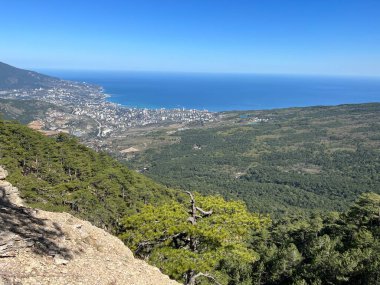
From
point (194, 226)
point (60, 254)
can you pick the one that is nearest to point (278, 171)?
point (194, 226)

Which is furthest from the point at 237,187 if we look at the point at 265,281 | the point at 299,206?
the point at 265,281

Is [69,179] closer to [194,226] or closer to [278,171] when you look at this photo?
[194,226]

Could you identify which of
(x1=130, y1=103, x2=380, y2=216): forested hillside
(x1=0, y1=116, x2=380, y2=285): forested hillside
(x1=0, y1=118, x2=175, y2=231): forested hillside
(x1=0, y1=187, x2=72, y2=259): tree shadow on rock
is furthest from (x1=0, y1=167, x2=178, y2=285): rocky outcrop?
(x1=130, y1=103, x2=380, y2=216): forested hillside

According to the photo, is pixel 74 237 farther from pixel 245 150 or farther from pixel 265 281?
pixel 245 150

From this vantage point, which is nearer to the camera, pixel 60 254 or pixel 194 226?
pixel 60 254

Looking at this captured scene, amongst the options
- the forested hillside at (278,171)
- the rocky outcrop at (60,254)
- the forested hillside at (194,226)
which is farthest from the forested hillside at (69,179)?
the forested hillside at (278,171)

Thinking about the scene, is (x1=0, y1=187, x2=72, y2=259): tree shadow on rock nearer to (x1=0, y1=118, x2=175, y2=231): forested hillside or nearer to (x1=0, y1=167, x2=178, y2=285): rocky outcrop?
(x1=0, y1=167, x2=178, y2=285): rocky outcrop

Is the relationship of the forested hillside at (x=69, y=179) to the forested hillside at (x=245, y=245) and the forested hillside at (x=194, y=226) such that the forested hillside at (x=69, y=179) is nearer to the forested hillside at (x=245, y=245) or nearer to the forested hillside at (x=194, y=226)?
the forested hillside at (x=194, y=226)
